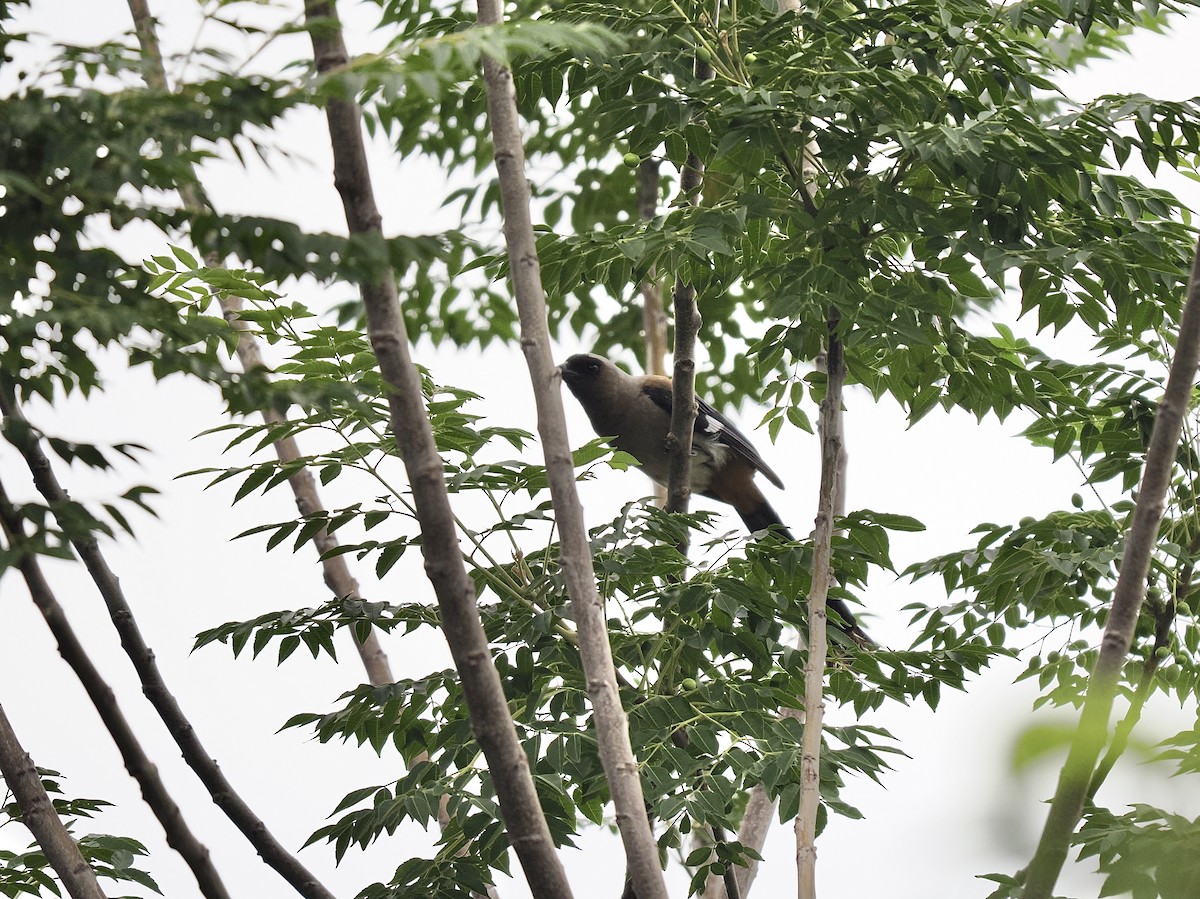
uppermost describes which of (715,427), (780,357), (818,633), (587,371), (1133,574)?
(587,371)

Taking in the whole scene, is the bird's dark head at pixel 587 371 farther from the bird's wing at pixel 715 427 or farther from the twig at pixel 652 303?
the twig at pixel 652 303

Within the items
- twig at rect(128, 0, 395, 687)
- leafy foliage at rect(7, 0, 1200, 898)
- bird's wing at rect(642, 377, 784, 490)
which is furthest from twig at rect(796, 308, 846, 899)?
bird's wing at rect(642, 377, 784, 490)

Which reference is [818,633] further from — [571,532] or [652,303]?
[652,303]

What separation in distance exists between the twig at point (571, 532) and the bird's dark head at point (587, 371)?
3567mm

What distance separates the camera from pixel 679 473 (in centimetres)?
383

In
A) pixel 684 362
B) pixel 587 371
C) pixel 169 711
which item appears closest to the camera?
pixel 169 711

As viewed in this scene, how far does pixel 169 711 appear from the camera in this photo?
2.03 meters

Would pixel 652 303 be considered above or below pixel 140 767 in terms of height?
above

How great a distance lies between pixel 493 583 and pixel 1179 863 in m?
1.71

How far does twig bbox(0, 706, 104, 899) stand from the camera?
78.0 inches

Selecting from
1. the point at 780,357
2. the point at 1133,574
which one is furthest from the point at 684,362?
the point at 1133,574

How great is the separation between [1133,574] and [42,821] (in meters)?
1.77

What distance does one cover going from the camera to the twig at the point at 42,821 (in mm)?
1980

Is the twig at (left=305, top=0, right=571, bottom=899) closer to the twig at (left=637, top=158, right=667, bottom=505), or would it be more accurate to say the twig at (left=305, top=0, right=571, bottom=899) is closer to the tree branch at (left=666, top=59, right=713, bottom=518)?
the tree branch at (left=666, top=59, right=713, bottom=518)
